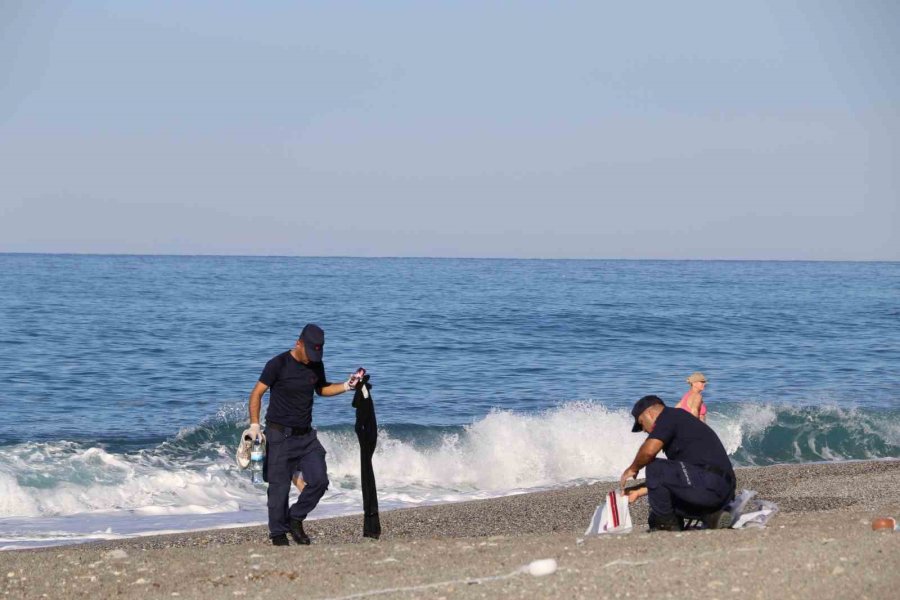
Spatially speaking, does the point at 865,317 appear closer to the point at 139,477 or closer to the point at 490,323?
the point at 490,323

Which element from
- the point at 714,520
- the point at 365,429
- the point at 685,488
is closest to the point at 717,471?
the point at 685,488

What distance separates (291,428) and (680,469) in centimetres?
297

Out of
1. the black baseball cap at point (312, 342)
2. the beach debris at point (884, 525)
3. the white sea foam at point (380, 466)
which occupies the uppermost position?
the black baseball cap at point (312, 342)

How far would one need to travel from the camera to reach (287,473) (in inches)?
339

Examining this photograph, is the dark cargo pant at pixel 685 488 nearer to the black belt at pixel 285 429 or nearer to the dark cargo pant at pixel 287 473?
the dark cargo pant at pixel 287 473

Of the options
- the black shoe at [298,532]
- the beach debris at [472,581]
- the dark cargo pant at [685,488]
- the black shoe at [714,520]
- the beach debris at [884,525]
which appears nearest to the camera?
the beach debris at [472,581]

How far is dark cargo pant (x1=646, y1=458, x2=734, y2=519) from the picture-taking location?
310 inches

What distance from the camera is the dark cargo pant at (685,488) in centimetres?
787

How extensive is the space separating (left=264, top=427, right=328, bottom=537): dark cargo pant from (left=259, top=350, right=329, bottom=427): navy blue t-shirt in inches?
4.5

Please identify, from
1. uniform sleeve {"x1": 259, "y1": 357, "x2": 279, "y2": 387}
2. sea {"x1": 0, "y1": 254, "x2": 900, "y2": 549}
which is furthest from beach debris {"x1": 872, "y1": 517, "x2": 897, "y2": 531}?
sea {"x1": 0, "y1": 254, "x2": 900, "y2": 549}

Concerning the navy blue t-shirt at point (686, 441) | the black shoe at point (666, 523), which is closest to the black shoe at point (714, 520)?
the black shoe at point (666, 523)

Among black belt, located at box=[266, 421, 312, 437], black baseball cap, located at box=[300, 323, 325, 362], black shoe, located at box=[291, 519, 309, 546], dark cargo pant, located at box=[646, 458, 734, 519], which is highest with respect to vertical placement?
black baseball cap, located at box=[300, 323, 325, 362]

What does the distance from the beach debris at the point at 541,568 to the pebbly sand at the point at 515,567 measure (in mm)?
56

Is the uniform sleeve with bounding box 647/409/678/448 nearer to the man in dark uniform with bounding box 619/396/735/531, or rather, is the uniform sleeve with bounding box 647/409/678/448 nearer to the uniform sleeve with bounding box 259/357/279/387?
the man in dark uniform with bounding box 619/396/735/531
